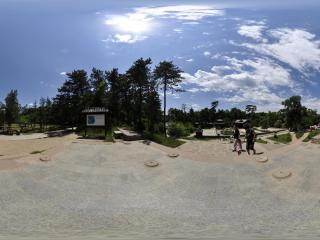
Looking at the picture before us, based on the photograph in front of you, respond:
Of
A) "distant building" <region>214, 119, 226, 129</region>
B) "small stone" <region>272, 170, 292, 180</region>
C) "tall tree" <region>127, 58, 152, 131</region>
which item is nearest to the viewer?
"small stone" <region>272, 170, 292, 180</region>

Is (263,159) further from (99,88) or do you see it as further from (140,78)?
(99,88)

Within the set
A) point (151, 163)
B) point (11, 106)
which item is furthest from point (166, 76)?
point (11, 106)

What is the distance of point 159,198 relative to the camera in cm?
1127

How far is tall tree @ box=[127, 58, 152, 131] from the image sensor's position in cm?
2681

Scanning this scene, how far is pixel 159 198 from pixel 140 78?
55.0ft

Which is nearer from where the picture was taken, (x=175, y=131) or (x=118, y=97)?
(x=175, y=131)

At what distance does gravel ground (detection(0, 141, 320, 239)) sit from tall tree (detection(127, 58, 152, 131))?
11419 millimetres

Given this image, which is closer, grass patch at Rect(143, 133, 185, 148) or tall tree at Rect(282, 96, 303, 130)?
grass patch at Rect(143, 133, 185, 148)

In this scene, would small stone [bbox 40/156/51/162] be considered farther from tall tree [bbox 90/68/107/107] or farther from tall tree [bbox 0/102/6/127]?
tall tree [bbox 0/102/6/127]

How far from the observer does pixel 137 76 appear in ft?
88.8

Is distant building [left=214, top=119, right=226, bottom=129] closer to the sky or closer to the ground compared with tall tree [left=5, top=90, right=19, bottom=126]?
closer to the ground

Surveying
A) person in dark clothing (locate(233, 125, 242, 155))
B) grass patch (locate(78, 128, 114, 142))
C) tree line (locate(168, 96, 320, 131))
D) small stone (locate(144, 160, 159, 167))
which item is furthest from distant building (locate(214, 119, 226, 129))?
small stone (locate(144, 160, 159, 167))

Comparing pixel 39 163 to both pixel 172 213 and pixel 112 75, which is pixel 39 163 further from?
pixel 112 75

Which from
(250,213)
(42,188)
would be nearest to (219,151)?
(250,213)
